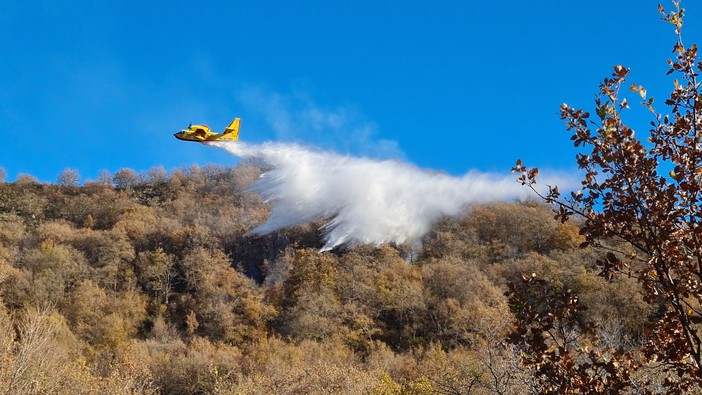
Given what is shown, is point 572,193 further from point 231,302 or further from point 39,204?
point 39,204

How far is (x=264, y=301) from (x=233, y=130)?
2847 centimetres

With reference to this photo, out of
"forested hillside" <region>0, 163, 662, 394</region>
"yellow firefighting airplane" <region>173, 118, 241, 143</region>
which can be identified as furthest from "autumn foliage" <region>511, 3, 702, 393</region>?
"yellow firefighting airplane" <region>173, 118, 241, 143</region>

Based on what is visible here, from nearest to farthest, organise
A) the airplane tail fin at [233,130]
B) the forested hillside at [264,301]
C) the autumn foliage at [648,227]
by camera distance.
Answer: the autumn foliage at [648,227], the forested hillside at [264,301], the airplane tail fin at [233,130]

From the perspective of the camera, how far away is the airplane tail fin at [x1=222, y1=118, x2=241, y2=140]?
45.2 metres

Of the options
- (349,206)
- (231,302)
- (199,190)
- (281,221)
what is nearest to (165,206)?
(199,190)

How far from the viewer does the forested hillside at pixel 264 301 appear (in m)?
34.8

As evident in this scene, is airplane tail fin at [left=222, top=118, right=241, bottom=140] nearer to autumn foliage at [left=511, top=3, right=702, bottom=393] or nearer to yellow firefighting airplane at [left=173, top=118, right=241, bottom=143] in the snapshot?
yellow firefighting airplane at [left=173, top=118, right=241, bottom=143]

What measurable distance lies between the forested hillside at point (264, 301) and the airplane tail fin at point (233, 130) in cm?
1809

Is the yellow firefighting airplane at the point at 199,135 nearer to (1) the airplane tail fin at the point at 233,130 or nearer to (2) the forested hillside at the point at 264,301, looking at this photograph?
(1) the airplane tail fin at the point at 233,130

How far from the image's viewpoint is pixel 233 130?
46031mm

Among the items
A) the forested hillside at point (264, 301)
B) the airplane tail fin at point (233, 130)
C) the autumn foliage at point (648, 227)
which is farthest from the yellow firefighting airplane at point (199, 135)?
the autumn foliage at point (648, 227)

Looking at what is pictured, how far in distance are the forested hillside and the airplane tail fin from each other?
59.3ft

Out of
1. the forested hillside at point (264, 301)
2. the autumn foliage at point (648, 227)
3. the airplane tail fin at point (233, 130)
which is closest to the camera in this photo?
the autumn foliage at point (648, 227)

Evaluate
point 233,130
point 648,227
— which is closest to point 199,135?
point 233,130
